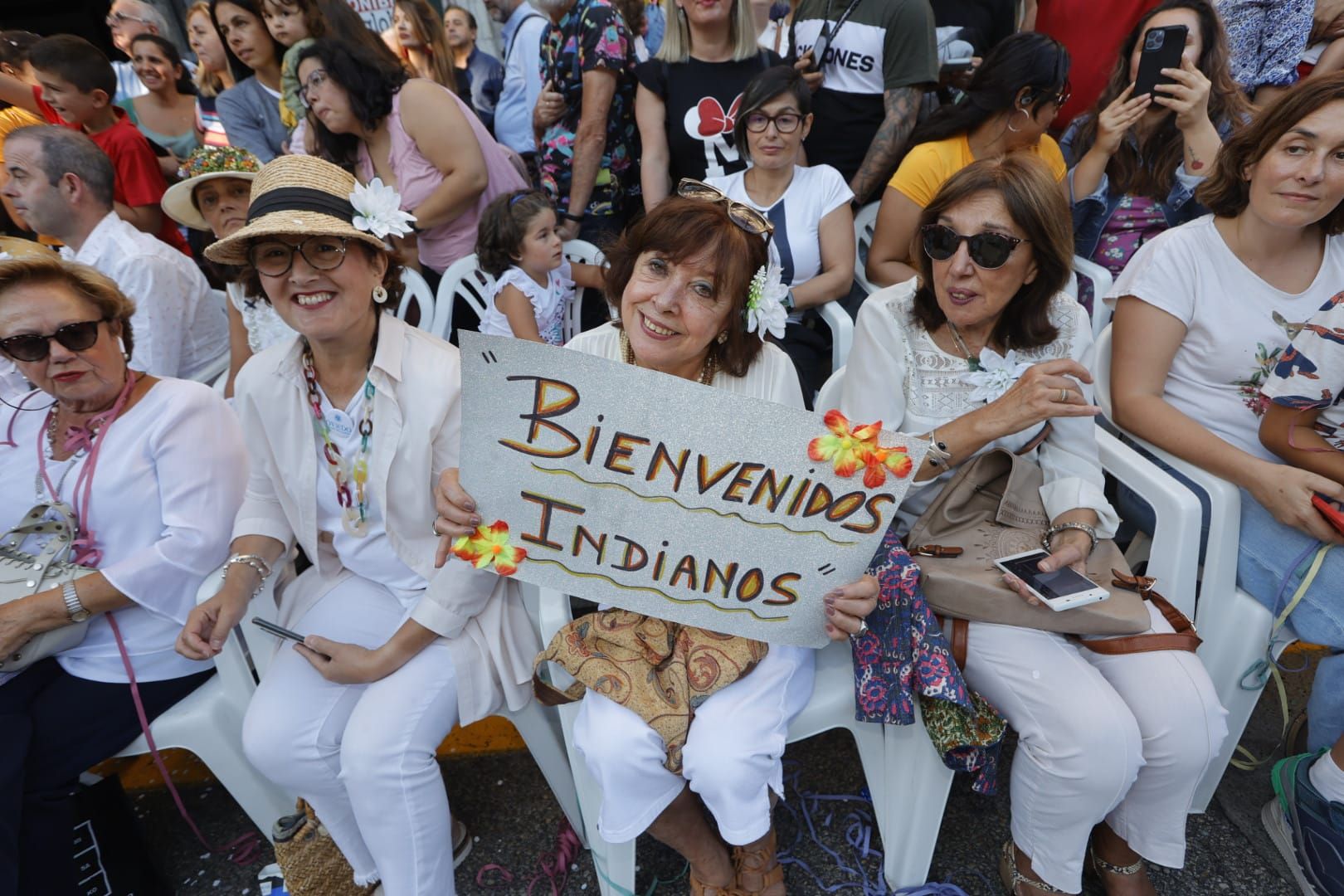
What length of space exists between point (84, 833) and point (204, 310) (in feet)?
7.38

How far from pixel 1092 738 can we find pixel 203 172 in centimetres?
365

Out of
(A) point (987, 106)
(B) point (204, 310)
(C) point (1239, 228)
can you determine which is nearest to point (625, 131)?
(A) point (987, 106)

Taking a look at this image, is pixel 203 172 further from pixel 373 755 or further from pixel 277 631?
pixel 373 755

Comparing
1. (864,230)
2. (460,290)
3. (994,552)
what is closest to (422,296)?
(460,290)

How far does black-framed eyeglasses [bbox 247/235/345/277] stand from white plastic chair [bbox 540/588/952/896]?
104 centimetres

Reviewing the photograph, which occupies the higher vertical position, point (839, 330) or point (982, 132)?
point (982, 132)

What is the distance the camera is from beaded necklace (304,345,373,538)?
2133mm

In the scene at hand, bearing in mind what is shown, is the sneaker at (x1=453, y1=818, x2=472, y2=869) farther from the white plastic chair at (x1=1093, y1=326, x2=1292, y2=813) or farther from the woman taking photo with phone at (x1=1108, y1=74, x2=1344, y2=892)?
the woman taking photo with phone at (x1=1108, y1=74, x2=1344, y2=892)

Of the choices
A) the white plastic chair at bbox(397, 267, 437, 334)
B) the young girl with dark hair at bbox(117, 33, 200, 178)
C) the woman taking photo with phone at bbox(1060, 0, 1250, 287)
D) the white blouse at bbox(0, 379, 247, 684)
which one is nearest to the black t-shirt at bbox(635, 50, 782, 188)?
the white plastic chair at bbox(397, 267, 437, 334)

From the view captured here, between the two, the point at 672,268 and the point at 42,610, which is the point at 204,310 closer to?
the point at 42,610

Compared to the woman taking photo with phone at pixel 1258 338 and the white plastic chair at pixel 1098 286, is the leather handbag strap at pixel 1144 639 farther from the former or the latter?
the white plastic chair at pixel 1098 286

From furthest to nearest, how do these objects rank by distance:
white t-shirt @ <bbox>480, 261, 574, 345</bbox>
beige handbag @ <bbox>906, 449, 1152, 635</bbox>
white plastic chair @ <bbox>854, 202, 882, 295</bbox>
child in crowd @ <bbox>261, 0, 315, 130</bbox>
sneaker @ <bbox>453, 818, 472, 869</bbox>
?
child in crowd @ <bbox>261, 0, 315, 130</bbox>, white plastic chair @ <bbox>854, 202, 882, 295</bbox>, white t-shirt @ <bbox>480, 261, 574, 345</bbox>, sneaker @ <bbox>453, 818, 472, 869</bbox>, beige handbag @ <bbox>906, 449, 1152, 635</bbox>

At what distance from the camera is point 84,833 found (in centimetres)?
212

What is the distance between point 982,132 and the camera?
327 cm
